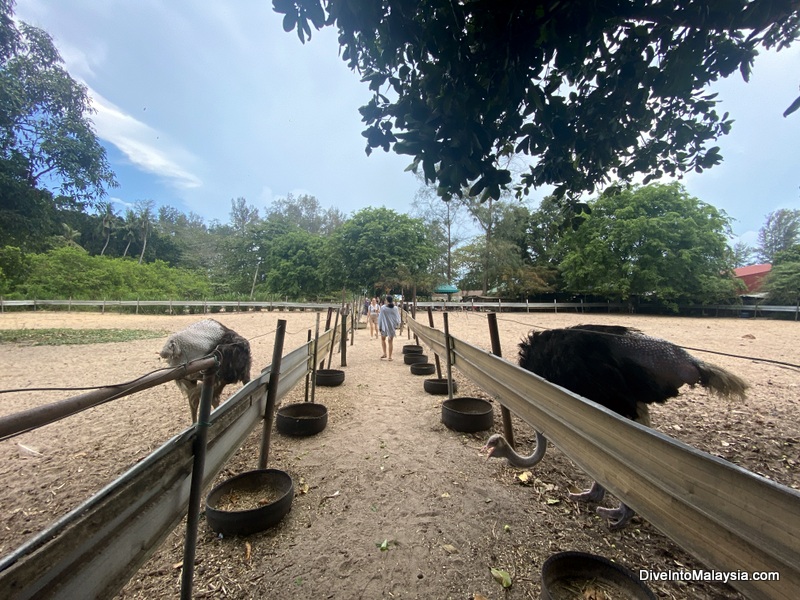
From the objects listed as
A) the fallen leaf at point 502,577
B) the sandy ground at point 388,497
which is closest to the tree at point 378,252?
the sandy ground at point 388,497

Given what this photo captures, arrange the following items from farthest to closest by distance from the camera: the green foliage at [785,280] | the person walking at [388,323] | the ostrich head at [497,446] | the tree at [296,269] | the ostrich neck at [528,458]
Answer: the tree at [296,269], the green foliage at [785,280], the person walking at [388,323], the ostrich neck at [528,458], the ostrich head at [497,446]

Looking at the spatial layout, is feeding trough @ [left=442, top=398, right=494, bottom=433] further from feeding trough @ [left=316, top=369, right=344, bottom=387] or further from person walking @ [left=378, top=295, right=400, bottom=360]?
person walking @ [left=378, top=295, right=400, bottom=360]

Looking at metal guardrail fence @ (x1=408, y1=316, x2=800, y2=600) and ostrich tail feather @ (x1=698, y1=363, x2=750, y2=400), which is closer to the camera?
metal guardrail fence @ (x1=408, y1=316, x2=800, y2=600)

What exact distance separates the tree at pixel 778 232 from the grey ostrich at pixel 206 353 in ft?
228

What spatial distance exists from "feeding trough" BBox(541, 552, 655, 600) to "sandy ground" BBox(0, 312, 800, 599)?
218 millimetres

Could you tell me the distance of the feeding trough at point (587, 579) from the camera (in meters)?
1.89

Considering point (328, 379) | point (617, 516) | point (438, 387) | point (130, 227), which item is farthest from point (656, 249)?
point (130, 227)

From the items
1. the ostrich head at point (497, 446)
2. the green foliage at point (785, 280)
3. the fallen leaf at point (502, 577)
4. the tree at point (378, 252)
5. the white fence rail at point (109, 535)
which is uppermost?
the tree at point (378, 252)

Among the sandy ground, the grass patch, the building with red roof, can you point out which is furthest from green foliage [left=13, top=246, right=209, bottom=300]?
the building with red roof

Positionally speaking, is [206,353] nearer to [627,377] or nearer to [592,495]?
[592,495]

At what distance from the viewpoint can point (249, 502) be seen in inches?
113

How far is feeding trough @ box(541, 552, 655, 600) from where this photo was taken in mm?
1892

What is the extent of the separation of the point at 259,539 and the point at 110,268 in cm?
3667

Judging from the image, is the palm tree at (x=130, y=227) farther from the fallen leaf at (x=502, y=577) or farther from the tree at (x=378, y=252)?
the fallen leaf at (x=502, y=577)
